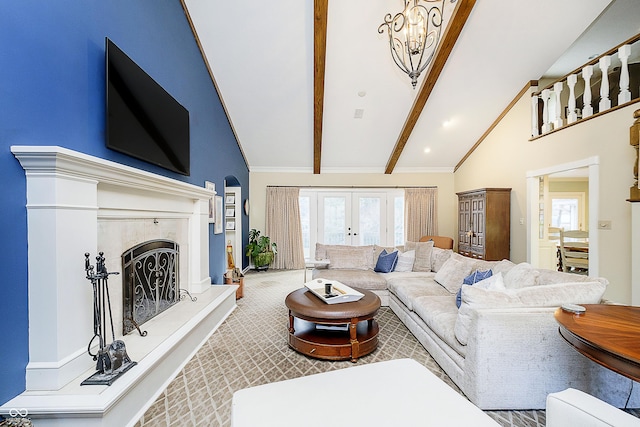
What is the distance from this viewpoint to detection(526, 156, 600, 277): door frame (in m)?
3.48

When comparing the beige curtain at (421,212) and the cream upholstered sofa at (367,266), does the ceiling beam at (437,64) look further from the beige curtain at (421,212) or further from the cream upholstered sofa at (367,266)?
the cream upholstered sofa at (367,266)

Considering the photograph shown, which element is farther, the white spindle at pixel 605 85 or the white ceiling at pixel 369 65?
the white ceiling at pixel 369 65

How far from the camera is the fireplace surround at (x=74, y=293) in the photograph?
1.51 meters

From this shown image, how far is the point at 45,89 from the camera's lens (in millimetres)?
1638

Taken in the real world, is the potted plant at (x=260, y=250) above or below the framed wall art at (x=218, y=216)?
below

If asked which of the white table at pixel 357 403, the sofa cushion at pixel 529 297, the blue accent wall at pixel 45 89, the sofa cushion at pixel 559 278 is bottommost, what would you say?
the sofa cushion at pixel 529 297

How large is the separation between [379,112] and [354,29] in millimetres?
1622

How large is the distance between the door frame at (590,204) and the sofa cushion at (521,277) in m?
1.79

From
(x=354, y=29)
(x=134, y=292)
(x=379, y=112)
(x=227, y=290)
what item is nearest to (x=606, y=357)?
(x=134, y=292)

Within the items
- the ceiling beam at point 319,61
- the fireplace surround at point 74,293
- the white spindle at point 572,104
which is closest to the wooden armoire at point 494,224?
the white spindle at point 572,104

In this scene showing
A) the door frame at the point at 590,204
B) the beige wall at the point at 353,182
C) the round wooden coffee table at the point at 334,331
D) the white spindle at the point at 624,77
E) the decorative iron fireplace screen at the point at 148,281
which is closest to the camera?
the decorative iron fireplace screen at the point at 148,281

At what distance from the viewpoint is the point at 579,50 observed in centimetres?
458

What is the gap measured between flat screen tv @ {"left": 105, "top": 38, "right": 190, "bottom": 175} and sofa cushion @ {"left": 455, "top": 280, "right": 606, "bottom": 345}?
9.21 feet

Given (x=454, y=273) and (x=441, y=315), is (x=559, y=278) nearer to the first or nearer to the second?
(x=441, y=315)
